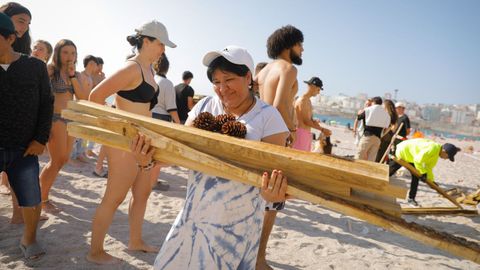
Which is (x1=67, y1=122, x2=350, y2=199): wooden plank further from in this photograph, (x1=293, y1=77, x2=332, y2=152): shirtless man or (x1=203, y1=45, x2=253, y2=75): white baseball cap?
(x1=293, y1=77, x2=332, y2=152): shirtless man

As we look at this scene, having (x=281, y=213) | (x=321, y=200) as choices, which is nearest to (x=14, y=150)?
(x=321, y=200)

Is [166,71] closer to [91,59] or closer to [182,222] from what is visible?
[91,59]

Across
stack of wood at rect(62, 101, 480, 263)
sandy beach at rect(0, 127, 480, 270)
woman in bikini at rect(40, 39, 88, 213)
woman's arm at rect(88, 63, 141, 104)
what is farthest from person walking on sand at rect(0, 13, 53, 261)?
stack of wood at rect(62, 101, 480, 263)

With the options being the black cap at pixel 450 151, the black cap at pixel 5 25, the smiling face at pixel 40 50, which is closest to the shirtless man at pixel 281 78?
the black cap at pixel 5 25

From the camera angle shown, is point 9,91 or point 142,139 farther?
point 9,91

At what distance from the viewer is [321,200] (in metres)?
1.28

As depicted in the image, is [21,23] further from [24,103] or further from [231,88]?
[231,88]

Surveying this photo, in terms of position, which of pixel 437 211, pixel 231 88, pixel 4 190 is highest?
pixel 231 88

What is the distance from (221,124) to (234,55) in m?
0.41

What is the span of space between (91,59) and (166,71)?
227 centimetres

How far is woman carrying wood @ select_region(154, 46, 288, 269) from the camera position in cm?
156

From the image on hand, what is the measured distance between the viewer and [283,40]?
10.8 ft

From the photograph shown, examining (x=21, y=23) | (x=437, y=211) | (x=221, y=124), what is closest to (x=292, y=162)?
(x=221, y=124)

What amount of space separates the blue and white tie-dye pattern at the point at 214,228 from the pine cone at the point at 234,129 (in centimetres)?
7
